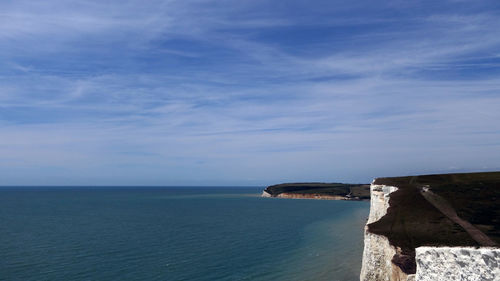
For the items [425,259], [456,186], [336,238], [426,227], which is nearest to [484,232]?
[426,227]

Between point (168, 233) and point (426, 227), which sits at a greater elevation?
point (426, 227)

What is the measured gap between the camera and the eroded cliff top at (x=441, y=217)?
29625 millimetres

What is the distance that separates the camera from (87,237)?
2549 inches

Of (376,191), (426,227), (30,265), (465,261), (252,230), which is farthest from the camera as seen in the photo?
(252,230)

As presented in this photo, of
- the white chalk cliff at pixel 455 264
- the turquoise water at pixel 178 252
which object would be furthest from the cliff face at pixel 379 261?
the turquoise water at pixel 178 252

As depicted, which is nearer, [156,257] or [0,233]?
[156,257]

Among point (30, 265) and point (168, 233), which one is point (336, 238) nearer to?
point (168, 233)

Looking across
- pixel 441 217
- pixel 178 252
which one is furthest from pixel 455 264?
pixel 178 252

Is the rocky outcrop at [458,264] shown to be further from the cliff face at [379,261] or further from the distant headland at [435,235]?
the cliff face at [379,261]

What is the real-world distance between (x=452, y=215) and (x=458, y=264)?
21066 millimetres

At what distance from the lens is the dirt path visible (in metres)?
29.6

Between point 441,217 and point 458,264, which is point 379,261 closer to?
point 441,217

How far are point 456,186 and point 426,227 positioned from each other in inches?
1166

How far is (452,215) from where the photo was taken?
38.9 meters
